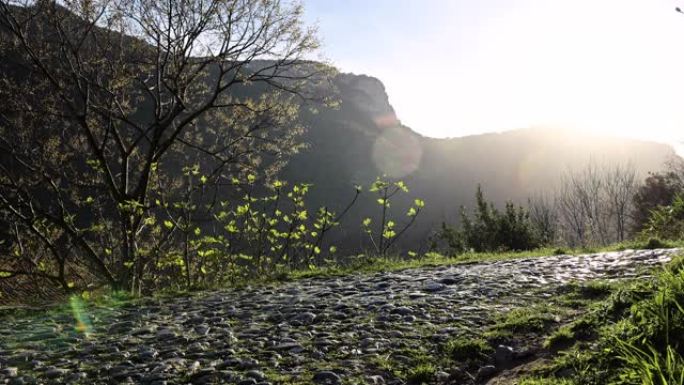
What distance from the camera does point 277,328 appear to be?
614cm

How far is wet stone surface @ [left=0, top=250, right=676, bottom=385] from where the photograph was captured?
16.0 ft

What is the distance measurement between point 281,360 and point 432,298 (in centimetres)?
273

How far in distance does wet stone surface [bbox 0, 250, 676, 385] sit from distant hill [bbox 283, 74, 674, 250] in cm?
9498

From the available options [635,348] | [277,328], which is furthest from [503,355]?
[277,328]

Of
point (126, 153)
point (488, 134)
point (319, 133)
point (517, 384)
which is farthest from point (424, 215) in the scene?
point (517, 384)

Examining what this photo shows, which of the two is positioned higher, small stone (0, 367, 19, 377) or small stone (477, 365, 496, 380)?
small stone (0, 367, 19, 377)

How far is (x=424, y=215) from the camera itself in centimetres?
11294

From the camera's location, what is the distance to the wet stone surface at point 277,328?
192 inches

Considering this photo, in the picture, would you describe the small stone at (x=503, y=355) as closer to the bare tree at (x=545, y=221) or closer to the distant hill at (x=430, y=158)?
the bare tree at (x=545, y=221)

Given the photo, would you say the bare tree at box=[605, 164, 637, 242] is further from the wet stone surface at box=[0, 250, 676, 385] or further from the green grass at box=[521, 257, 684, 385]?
the green grass at box=[521, 257, 684, 385]

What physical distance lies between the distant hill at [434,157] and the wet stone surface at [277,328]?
9498 cm

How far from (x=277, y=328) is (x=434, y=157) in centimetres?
12983

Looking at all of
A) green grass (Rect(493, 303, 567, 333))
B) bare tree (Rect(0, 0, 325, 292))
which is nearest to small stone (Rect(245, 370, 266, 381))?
green grass (Rect(493, 303, 567, 333))

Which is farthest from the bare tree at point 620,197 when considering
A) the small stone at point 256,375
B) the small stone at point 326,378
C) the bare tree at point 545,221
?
the small stone at point 256,375
